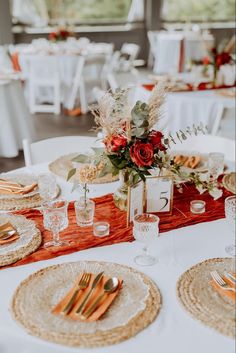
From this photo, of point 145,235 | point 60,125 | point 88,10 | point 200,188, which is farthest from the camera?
point 88,10

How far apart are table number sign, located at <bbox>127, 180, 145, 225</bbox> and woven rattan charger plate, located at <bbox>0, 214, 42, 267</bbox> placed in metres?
0.32

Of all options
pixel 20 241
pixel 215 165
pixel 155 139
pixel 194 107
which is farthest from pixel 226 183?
pixel 194 107

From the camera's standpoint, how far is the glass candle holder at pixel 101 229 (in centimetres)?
158

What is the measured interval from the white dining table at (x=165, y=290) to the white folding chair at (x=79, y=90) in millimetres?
5329

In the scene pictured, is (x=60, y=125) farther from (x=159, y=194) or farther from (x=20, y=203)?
(x=159, y=194)

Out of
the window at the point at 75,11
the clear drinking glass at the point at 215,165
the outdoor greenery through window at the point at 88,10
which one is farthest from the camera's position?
the outdoor greenery through window at the point at 88,10

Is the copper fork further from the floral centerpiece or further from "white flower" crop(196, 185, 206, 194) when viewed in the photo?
"white flower" crop(196, 185, 206, 194)

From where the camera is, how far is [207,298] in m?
1.22

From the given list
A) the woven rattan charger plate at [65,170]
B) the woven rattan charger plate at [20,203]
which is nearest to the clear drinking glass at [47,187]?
the woven rattan charger plate at [20,203]

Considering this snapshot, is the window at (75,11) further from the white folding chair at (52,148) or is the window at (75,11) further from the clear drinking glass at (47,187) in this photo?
the clear drinking glass at (47,187)

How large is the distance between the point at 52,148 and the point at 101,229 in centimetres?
104

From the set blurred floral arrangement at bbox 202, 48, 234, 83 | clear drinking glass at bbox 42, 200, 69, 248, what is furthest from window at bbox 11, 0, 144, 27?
clear drinking glass at bbox 42, 200, 69, 248

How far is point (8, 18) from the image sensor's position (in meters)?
8.39

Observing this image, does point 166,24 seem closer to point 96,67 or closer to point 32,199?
point 96,67
